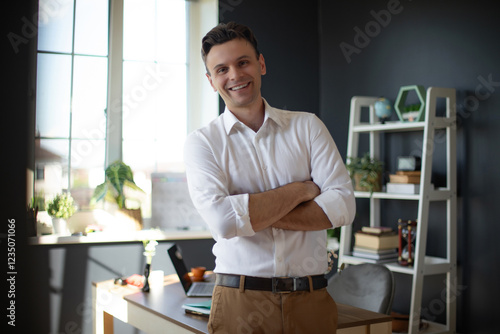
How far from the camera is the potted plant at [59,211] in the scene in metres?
3.93

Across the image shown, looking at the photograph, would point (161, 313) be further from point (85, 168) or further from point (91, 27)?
point (91, 27)

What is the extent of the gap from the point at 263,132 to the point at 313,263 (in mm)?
470

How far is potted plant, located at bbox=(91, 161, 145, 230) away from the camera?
4.11 m

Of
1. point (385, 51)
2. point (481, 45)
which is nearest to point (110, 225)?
point (385, 51)

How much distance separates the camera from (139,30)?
175 inches

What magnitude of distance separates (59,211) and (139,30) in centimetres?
168

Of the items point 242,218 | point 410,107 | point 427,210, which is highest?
point 410,107

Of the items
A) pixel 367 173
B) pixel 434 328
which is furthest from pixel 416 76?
pixel 434 328

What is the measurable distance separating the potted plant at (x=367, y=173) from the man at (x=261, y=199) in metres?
2.17

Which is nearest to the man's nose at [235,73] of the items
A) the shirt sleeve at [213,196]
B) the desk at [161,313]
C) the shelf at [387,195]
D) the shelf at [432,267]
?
the shirt sleeve at [213,196]

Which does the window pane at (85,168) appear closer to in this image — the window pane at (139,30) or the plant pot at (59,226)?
the plant pot at (59,226)

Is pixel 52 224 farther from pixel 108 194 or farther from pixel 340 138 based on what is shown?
pixel 340 138

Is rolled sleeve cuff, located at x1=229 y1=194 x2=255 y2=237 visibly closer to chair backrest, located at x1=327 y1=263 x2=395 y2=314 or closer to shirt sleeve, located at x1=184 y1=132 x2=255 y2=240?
shirt sleeve, located at x1=184 y1=132 x2=255 y2=240

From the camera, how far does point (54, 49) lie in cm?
411
